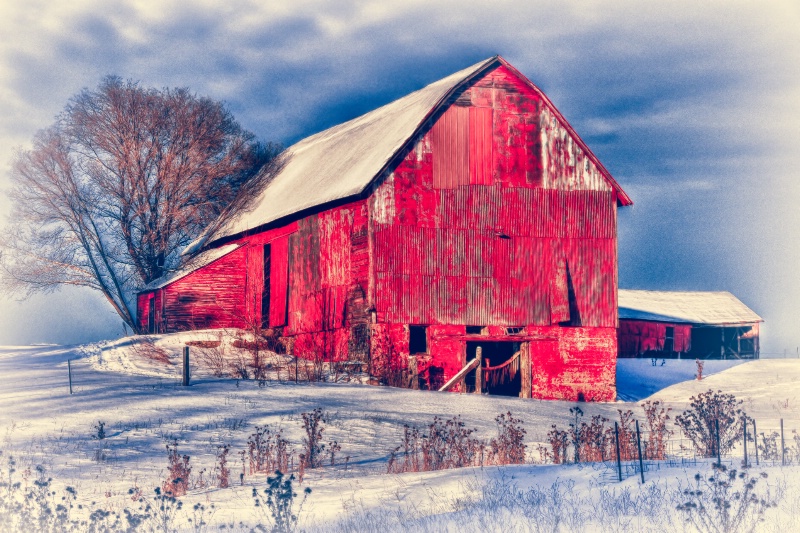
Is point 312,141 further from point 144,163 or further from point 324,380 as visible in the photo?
point 324,380

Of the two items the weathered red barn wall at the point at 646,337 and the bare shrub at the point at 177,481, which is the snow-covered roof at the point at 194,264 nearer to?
the bare shrub at the point at 177,481

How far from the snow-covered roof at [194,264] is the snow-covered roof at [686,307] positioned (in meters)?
21.6

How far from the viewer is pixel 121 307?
36.9 m

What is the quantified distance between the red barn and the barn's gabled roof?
0.35ft

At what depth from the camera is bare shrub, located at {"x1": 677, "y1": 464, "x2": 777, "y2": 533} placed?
895 cm

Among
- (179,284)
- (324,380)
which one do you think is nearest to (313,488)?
(324,380)

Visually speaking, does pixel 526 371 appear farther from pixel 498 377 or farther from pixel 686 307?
pixel 686 307

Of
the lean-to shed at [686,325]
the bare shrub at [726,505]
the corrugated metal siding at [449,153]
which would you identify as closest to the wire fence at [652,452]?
the bare shrub at [726,505]

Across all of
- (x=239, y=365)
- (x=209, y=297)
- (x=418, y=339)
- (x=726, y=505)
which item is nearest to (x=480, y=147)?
(x=418, y=339)

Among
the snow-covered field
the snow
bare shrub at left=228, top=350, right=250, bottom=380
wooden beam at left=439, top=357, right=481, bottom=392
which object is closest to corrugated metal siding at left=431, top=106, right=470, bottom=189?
wooden beam at left=439, top=357, right=481, bottom=392

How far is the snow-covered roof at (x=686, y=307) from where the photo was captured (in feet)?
157

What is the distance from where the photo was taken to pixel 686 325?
4841cm

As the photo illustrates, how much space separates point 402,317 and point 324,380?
8.47 ft

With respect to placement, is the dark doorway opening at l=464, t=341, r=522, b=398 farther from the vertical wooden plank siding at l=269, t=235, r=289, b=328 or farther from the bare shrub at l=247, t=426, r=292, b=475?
the bare shrub at l=247, t=426, r=292, b=475
